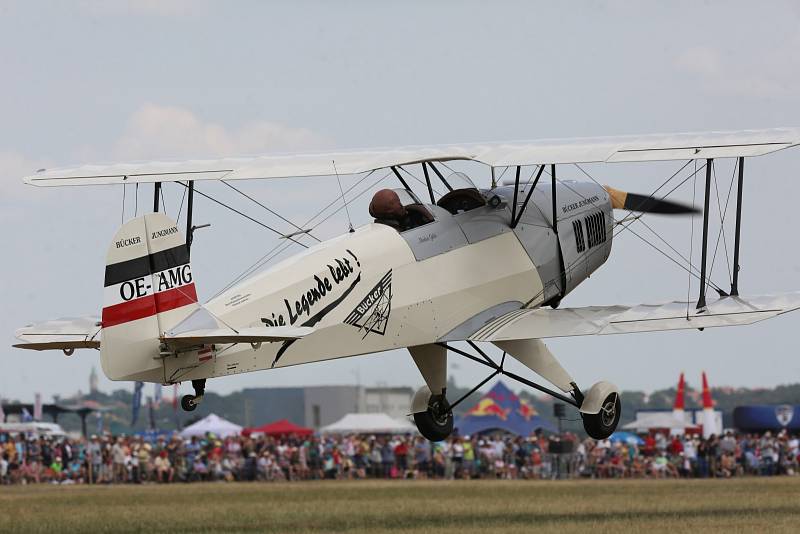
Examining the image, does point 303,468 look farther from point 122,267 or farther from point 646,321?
point 122,267

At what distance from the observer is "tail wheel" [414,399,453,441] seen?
18234 mm

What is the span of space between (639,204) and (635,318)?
4.26m

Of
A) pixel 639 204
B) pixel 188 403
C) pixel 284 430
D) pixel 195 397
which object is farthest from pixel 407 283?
pixel 284 430

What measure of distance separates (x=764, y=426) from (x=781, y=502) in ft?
76.8

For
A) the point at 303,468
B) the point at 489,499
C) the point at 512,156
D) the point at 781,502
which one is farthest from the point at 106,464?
the point at 512,156

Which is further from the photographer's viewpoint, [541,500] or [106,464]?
[106,464]

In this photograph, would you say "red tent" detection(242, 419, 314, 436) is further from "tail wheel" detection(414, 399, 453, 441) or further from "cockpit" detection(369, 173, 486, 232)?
"cockpit" detection(369, 173, 486, 232)

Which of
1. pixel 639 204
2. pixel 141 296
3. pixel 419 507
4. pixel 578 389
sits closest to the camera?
pixel 141 296

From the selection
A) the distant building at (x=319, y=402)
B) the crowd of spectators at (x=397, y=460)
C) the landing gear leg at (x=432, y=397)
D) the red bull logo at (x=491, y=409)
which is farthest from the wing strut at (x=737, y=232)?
the distant building at (x=319, y=402)

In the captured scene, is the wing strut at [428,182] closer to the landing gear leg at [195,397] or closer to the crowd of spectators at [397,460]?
the landing gear leg at [195,397]

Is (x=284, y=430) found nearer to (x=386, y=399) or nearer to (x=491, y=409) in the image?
(x=491, y=409)

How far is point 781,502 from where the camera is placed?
21.0 m

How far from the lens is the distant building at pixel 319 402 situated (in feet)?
200

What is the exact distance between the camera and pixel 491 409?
42.3 m
